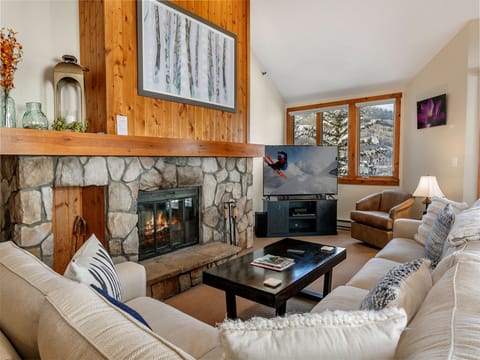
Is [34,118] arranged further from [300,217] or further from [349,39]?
[349,39]

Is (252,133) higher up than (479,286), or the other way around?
(252,133)

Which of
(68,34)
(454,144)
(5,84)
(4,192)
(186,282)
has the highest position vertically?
(68,34)

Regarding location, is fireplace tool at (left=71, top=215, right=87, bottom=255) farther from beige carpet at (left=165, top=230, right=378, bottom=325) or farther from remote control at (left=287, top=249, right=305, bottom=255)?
remote control at (left=287, top=249, right=305, bottom=255)

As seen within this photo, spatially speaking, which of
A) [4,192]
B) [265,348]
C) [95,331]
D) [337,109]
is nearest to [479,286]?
[265,348]

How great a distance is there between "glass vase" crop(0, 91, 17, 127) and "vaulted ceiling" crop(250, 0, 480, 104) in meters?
3.26

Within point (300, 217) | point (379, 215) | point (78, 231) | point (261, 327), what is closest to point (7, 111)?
point (78, 231)

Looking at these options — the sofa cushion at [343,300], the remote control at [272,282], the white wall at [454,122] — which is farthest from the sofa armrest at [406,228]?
the remote control at [272,282]

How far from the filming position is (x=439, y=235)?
84.0 inches

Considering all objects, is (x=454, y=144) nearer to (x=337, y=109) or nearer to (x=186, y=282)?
(x=337, y=109)

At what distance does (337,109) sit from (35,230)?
197 inches

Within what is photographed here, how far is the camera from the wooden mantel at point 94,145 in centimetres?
193

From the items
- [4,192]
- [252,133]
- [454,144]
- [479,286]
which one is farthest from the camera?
[252,133]

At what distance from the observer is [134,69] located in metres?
2.71

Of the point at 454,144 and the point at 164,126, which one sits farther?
the point at 454,144
